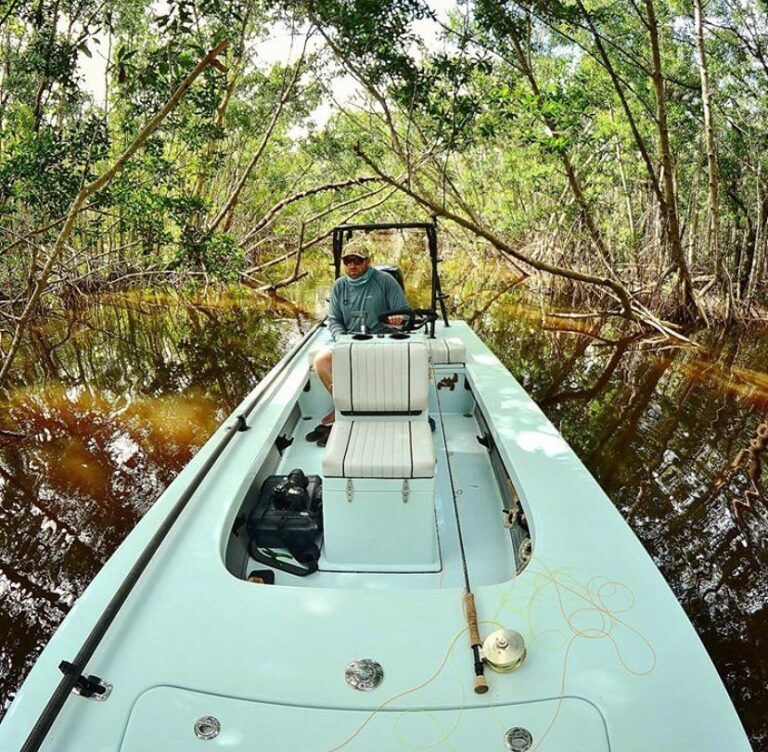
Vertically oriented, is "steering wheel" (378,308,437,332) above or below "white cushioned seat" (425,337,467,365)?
above

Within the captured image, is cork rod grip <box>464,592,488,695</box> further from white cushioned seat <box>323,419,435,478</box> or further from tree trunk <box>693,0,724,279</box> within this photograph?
tree trunk <box>693,0,724,279</box>

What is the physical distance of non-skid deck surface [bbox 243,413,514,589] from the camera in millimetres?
2152

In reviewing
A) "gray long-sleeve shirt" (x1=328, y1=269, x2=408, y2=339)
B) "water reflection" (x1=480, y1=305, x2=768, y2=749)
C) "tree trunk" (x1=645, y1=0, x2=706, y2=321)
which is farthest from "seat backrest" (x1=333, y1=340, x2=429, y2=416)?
A: "tree trunk" (x1=645, y1=0, x2=706, y2=321)

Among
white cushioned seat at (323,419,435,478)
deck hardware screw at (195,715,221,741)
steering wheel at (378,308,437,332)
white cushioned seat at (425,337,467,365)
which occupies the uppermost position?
steering wheel at (378,308,437,332)

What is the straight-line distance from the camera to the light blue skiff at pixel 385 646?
115cm

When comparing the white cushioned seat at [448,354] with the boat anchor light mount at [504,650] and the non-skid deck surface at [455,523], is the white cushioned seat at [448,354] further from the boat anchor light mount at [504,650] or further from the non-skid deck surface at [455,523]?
the boat anchor light mount at [504,650]

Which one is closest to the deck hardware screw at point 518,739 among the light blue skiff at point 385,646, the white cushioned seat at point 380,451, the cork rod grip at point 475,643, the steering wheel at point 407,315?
the light blue skiff at point 385,646

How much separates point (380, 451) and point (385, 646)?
910 millimetres

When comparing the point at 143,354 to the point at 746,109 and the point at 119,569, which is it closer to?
the point at 119,569

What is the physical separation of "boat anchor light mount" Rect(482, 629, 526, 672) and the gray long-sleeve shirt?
259cm

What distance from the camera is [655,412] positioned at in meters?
5.34

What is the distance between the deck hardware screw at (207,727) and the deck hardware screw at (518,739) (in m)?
0.61

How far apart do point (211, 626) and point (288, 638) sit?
22 centimetres

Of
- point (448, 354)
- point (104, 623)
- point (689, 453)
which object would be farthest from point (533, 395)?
point (104, 623)
